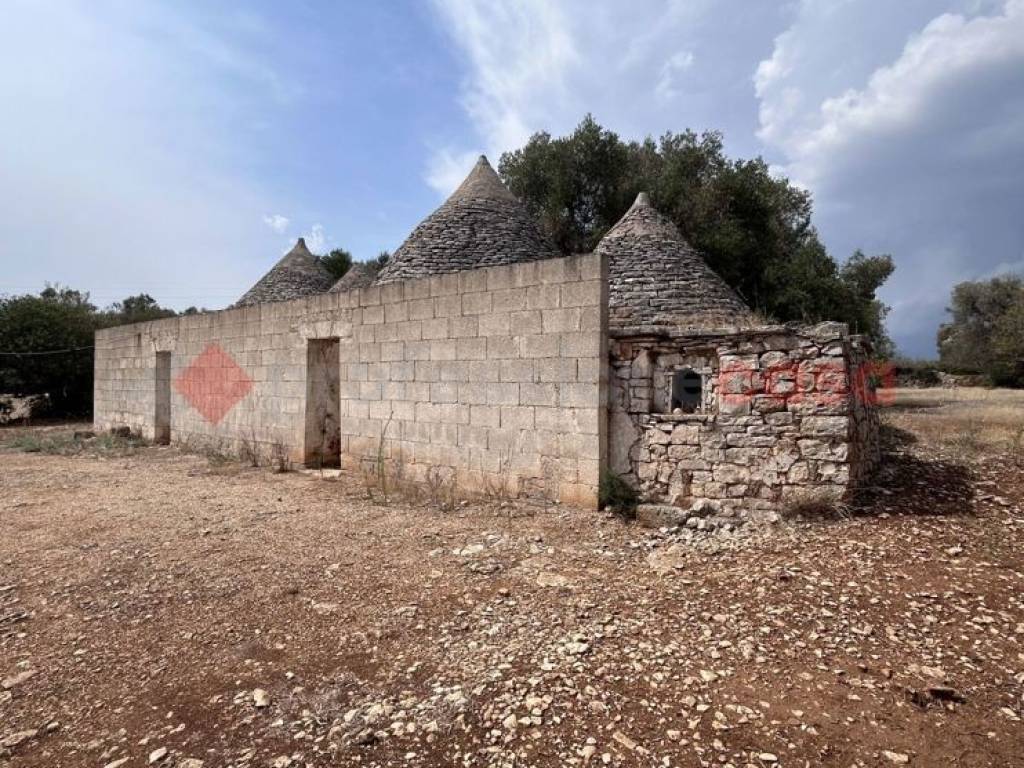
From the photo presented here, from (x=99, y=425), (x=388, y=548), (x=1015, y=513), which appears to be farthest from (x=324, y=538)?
(x=99, y=425)

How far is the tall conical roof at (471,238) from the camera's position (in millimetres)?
10297

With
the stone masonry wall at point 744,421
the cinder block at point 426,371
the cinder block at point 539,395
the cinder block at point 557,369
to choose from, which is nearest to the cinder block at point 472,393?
the cinder block at point 426,371

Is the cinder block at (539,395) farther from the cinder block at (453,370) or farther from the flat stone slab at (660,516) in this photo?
the flat stone slab at (660,516)

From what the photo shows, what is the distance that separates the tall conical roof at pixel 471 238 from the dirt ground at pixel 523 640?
19.7 feet

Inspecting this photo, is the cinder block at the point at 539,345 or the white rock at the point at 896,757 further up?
the cinder block at the point at 539,345

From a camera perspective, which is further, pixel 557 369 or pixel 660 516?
pixel 557 369

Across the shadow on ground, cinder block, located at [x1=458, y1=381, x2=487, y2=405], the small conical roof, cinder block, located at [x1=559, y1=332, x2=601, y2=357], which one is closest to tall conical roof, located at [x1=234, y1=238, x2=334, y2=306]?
the small conical roof

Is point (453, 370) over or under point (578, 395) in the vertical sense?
over

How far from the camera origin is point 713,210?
16531 millimetres

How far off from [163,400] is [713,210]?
49.9 feet

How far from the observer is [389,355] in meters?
7.29

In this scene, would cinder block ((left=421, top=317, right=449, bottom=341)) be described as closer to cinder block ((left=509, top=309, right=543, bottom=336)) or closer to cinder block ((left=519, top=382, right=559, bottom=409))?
cinder block ((left=509, top=309, right=543, bottom=336))

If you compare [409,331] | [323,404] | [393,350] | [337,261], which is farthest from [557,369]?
[337,261]

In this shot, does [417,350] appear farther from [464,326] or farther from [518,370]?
[518,370]
